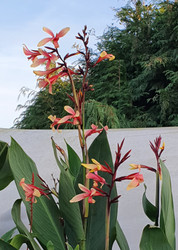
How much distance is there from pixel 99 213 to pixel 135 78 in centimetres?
329

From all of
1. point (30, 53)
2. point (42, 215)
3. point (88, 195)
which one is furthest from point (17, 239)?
point (30, 53)

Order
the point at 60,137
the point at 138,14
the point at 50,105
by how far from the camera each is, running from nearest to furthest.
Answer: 1. the point at 60,137
2. the point at 50,105
3. the point at 138,14

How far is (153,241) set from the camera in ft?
1.22

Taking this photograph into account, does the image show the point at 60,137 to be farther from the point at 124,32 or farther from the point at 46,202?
the point at 124,32

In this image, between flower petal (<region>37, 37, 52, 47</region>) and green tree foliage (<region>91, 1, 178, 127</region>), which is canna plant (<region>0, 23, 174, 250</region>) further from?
green tree foliage (<region>91, 1, 178, 127</region>)

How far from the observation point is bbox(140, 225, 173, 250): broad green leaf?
0.37 metres

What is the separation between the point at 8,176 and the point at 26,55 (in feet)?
0.85

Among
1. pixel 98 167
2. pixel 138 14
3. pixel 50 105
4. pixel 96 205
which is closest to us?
pixel 98 167

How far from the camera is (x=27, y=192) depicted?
39cm

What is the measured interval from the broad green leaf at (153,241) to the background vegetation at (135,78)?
2604mm

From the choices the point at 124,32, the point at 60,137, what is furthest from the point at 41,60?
the point at 124,32

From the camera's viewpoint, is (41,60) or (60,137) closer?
(41,60)

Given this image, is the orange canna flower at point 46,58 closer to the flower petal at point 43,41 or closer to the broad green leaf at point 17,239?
the flower petal at point 43,41

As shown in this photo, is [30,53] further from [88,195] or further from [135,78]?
[135,78]
